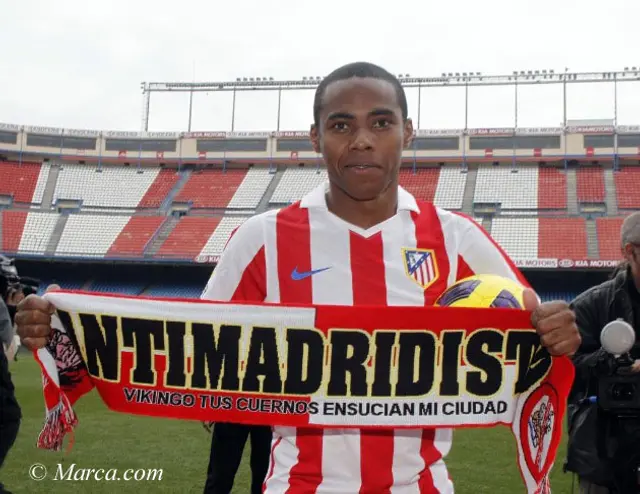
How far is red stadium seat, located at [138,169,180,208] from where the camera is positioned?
2761cm

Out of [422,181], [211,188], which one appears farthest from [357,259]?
[211,188]

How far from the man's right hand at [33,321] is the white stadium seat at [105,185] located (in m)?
26.8

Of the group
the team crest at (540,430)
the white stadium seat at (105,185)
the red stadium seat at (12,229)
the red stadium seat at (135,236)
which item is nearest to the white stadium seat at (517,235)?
the red stadium seat at (135,236)

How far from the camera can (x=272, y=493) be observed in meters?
1.71

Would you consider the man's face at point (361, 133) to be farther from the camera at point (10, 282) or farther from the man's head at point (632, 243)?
the camera at point (10, 282)

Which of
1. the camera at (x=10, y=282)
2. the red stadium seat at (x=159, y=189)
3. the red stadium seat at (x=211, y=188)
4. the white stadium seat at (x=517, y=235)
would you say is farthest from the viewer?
the red stadium seat at (x=159, y=189)

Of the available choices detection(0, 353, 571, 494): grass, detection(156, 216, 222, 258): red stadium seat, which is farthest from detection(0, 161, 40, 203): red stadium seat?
detection(0, 353, 571, 494): grass

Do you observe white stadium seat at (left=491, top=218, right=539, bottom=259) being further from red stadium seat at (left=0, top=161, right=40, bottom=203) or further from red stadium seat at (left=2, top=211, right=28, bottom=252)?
red stadium seat at (left=0, top=161, right=40, bottom=203)

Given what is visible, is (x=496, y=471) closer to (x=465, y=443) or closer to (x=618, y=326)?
(x=465, y=443)

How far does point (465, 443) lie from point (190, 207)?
2217cm

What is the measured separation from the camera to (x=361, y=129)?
176cm

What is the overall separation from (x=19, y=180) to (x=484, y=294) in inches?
1182

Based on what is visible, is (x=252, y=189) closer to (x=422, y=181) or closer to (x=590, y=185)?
(x=422, y=181)

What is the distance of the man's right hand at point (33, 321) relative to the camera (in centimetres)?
186
